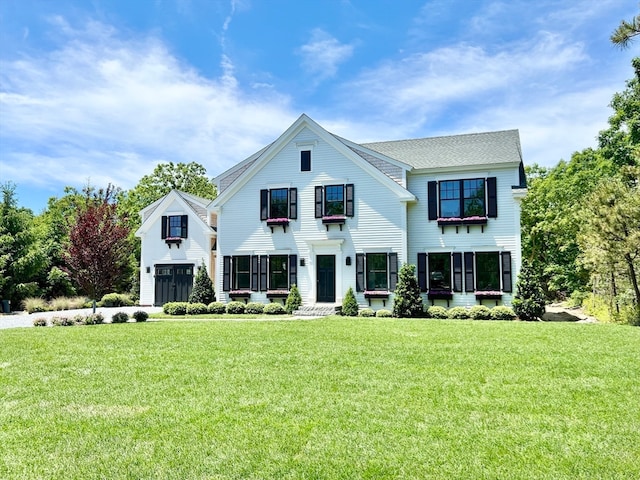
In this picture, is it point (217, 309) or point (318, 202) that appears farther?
point (318, 202)

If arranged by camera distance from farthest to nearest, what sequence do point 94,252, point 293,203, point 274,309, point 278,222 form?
point 94,252
point 293,203
point 278,222
point 274,309

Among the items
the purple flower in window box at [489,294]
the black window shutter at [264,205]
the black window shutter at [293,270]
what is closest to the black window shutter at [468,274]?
the purple flower in window box at [489,294]

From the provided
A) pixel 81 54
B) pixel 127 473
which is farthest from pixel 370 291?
pixel 127 473

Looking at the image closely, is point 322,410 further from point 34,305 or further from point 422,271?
point 34,305

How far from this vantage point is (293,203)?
19.8 metres

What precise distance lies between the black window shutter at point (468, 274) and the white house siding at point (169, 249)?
11.9 meters

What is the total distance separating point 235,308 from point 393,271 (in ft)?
21.4

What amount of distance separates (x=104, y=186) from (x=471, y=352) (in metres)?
30.5

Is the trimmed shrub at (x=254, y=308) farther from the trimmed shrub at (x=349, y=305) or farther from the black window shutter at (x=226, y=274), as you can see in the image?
the trimmed shrub at (x=349, y=305)

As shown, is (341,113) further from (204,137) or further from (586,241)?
(586,241)

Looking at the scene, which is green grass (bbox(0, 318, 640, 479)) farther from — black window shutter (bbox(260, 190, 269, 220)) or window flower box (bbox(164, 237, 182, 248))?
window flower box (bbox(164, 237, 182, 248))

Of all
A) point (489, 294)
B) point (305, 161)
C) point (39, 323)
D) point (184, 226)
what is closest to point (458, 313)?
point (489, 294)

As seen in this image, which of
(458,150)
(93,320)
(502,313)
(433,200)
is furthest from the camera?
(458,150)

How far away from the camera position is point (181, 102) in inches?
628
